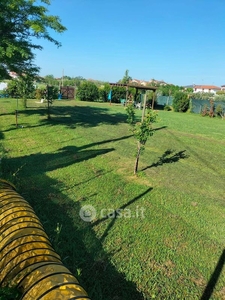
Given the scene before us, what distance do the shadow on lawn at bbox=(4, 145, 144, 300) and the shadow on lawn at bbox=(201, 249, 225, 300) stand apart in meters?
0.82

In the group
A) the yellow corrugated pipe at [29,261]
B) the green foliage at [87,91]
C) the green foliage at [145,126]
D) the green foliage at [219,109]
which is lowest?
the yellow corrugated pipe at [29,261]

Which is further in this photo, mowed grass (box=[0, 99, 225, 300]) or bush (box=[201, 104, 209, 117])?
bush (box=[201, 104, 209, 117])

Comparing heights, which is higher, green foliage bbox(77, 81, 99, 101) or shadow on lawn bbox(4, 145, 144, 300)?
green foliage bbox(77, 81, 99, 101)

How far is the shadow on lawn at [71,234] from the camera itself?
2842 mm

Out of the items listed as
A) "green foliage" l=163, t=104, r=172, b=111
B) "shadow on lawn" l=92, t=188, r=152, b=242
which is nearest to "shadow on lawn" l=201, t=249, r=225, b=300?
"shadow on lawn" l=92, t=188, r=152, b=242

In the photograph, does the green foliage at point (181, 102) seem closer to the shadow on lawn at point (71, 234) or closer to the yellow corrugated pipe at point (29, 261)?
the shadow on lawn at point (71, 234)

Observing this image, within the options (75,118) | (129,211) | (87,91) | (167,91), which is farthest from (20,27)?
(167,91)

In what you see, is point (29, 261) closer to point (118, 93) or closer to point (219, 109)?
point (219, 109)

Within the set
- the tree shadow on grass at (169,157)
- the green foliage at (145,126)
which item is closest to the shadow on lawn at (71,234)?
the green foliage at (145,126)

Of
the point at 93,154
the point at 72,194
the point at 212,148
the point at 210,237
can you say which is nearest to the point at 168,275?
the point at 210,237

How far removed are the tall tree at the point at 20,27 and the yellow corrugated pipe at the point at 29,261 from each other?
26.8 ft

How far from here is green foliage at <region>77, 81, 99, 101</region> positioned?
29250mm

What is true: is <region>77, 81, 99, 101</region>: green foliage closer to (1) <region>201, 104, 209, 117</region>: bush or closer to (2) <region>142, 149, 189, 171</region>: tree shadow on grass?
(1) <region>201, 104, 209, 117</region>: bush

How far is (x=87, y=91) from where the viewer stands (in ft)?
96.6
